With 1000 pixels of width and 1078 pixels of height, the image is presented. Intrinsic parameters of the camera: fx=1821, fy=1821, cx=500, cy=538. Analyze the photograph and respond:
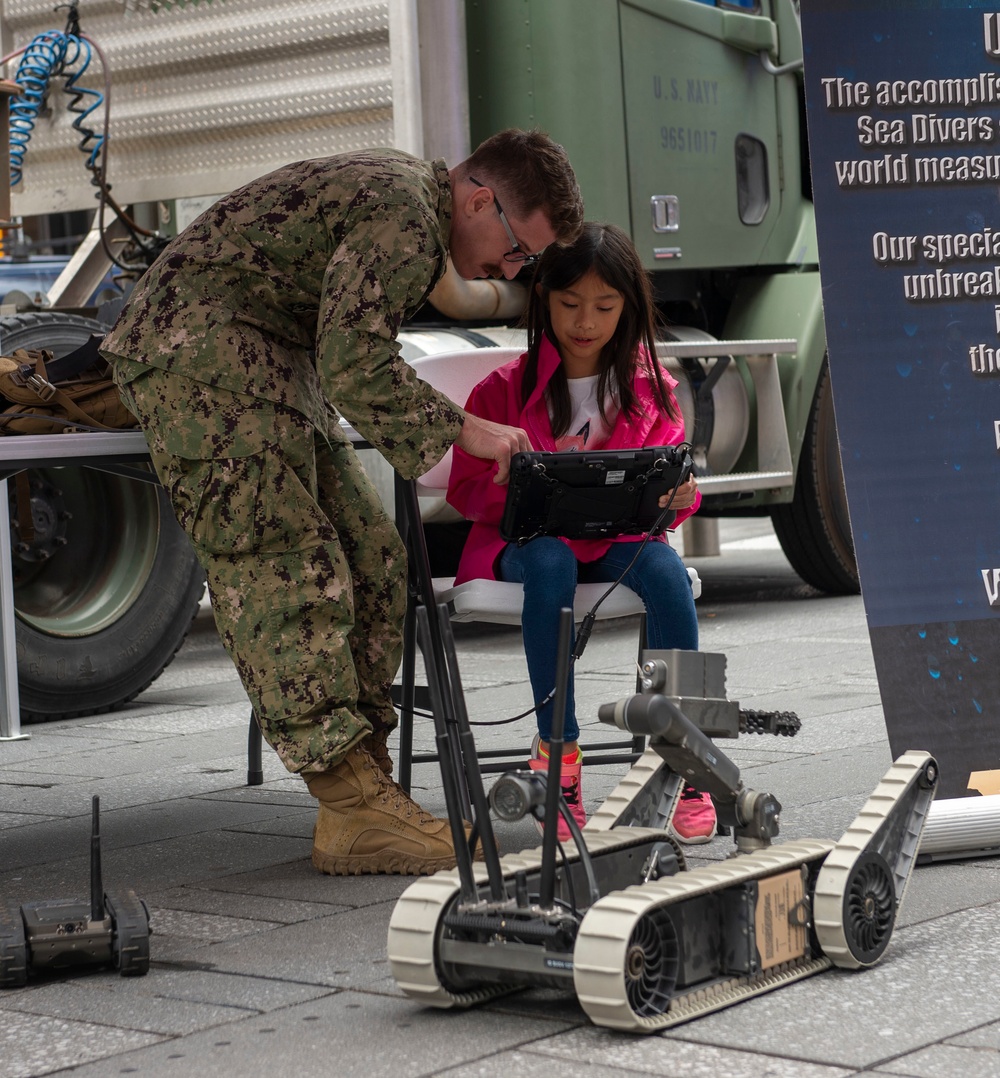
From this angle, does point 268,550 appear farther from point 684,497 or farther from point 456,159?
point 456,159

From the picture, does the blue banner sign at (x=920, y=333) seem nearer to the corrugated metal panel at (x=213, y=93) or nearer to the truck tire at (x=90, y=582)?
the truck tire at (x=90, y=582)

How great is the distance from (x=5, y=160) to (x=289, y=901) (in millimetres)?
Result: 3133

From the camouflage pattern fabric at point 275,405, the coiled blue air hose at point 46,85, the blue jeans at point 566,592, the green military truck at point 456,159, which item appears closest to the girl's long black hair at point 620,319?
the blue jeans at point 566,592

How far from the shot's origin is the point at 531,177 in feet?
11.4

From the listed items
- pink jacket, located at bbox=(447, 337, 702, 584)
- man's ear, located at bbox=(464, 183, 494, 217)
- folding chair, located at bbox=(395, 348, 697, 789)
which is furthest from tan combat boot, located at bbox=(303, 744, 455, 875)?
man's ear, located at bbox=(464, 183, 494, 217)

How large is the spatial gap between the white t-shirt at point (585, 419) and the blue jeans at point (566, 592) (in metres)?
0.29

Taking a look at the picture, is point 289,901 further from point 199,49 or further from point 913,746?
point 199,49

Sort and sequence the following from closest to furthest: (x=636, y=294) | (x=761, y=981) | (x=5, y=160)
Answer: (x=761, y=981)
(x=636, y=294)
(x=5, y=160)

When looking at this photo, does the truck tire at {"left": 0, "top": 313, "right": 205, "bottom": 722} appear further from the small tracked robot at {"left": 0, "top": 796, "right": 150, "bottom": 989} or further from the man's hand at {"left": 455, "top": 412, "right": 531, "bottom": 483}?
the small tracked robot at {"left": 0, "top": 796, "right": 150, "bottom": 989}

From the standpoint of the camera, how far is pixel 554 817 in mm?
2451

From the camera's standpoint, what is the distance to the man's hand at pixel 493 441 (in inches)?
138

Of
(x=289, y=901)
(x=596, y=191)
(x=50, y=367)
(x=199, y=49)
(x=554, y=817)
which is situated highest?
(x=199, y=49)

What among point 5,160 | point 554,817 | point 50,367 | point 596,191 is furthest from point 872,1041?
point 596,191

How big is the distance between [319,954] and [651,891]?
29.2 inches
